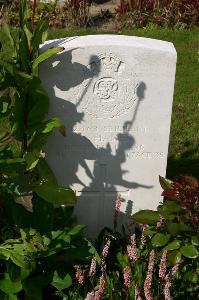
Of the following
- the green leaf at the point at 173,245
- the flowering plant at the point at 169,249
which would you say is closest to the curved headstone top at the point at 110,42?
the flowering plant at the point at 169,249

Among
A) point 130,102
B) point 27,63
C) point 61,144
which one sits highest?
point 27,63

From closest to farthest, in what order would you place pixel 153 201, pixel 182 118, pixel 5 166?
pixel 5 166, pixel 153 201, pixel 182 118

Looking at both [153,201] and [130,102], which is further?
[153,201]

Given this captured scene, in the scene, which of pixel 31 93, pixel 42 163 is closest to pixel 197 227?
pixel 42 163

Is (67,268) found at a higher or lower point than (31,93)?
lower

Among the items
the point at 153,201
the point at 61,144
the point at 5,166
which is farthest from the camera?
the point at 153,201

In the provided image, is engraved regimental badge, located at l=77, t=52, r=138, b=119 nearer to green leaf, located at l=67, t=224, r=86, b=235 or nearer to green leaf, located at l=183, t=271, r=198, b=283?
green leaf, located at l=67, t=224, r=86, b=235

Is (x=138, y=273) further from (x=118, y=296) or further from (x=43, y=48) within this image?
(x=43, y=48)

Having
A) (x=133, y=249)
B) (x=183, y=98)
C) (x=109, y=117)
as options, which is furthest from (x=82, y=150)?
(x=183, y=98)

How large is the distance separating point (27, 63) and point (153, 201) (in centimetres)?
139

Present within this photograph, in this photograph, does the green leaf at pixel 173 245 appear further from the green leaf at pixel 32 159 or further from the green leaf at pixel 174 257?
the green leaf at pixel 32 159

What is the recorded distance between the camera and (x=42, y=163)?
3.81 m

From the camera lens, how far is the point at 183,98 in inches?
272

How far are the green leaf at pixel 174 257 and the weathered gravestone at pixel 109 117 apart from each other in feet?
2.32
